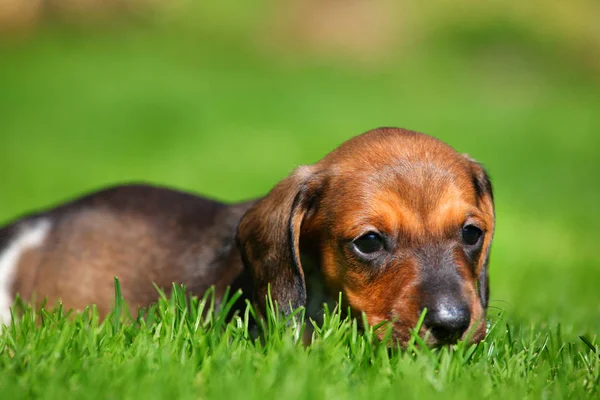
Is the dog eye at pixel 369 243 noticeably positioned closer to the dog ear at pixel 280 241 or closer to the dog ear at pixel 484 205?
the dog ear at pixel 280 241

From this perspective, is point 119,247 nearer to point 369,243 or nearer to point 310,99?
point 369,243

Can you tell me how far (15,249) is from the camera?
639cm

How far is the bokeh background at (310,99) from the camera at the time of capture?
12.5 m

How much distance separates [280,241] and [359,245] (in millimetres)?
442

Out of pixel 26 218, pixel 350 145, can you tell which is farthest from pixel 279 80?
pixel 350 145

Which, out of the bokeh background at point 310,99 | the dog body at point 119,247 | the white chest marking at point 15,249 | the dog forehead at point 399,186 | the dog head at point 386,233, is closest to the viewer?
→ the dog head at point 386,233

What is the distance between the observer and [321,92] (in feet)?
68.2

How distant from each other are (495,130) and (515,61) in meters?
6.14

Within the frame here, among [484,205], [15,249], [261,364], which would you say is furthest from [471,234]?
[15,249]

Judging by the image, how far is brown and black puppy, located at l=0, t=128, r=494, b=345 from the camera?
4312 millimetres

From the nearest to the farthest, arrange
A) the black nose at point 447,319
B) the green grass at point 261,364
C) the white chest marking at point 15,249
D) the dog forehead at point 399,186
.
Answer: the green grass at point 261,364 → the black nose at point 447,319 → the dog forehead at point 399,186 → the white chest marking at point 15,249

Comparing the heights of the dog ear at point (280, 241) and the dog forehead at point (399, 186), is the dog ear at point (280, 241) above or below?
below

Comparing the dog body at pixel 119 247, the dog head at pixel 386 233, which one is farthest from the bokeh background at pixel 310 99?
the dog body at pixel 119 247

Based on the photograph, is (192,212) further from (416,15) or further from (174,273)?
(416,15)
